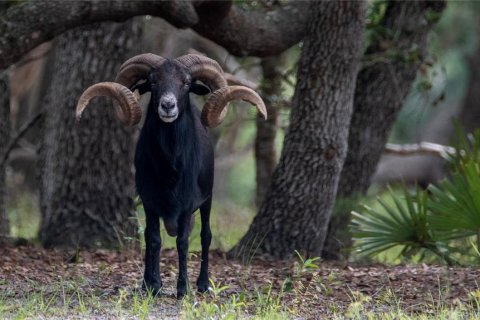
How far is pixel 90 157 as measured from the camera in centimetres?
1239

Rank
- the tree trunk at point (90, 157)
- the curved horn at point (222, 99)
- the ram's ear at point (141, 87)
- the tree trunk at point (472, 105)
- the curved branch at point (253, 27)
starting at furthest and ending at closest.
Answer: the tree trunk at point (472, 105) → the tree trunk at point (90, 157) → the curved branch at point (253, 27) → the ram's ear at point (141, 87) → the curved horn at point (222, 99)

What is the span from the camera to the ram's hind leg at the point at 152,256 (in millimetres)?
9188

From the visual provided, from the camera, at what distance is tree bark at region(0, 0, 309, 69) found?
10.3 m

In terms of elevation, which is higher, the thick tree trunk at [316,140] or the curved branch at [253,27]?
the curved branch at [253,27]

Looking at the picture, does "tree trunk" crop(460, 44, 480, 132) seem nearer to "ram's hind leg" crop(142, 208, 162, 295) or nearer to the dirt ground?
the dirt ground

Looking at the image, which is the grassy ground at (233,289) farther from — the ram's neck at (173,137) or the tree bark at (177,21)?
the tree bark at (177,21)

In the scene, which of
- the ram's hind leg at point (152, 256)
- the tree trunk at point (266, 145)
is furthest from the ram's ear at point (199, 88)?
the tree trunk at point (266, 145)

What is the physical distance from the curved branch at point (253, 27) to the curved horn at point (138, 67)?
2555mm

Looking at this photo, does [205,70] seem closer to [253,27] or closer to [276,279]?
[276,279]

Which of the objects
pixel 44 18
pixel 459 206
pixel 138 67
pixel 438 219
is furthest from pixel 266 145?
pixel 138 67

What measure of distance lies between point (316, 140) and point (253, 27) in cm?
177

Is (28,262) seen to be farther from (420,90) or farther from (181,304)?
(420,90)

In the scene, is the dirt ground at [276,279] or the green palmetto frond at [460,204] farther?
the green palmetto frond at [460,204]

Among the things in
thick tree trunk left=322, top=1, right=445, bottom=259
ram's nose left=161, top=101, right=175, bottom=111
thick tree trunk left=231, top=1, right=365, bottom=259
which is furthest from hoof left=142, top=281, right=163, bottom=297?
thick tree trunk left=322, top=1, right=445, bottom=259
